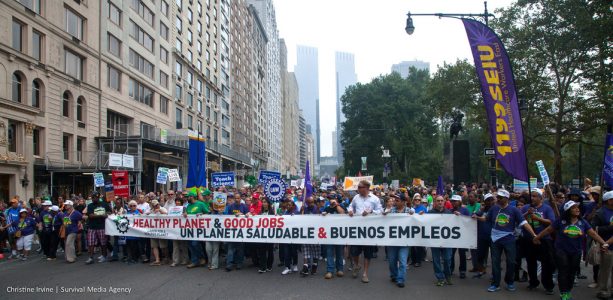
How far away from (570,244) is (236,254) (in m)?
6.84

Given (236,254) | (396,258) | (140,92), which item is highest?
(140,92)

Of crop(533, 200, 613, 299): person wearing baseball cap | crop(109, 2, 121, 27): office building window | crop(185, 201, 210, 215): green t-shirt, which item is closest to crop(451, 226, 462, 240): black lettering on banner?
crop(533, 200, 613, 299): person wearing baseball cap

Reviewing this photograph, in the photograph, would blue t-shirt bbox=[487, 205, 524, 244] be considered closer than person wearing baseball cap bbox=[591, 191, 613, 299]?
No

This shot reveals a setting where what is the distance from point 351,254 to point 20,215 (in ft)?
31.1

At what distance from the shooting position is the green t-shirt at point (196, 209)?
11.0m

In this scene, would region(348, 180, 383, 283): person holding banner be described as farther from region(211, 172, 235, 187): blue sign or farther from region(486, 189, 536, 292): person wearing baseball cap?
region(211, 172, 235, 187): blue sign

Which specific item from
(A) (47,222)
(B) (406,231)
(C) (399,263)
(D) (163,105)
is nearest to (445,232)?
(B) (406,231)

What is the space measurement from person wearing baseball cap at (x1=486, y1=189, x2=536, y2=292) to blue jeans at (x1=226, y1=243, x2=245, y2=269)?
529cm

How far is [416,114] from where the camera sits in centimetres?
5919

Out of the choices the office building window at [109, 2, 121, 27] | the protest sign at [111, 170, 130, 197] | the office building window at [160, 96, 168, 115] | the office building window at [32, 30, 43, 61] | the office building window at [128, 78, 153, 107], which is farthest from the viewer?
the office building window at [160, 96, 168, 115]

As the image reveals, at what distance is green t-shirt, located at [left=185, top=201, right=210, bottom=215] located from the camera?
10992mm

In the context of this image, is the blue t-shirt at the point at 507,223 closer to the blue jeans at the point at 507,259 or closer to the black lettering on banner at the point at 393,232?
the blue jeans at the point at 507,259

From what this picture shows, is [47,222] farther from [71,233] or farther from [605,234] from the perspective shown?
[605,234]

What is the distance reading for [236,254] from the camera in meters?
10.8
